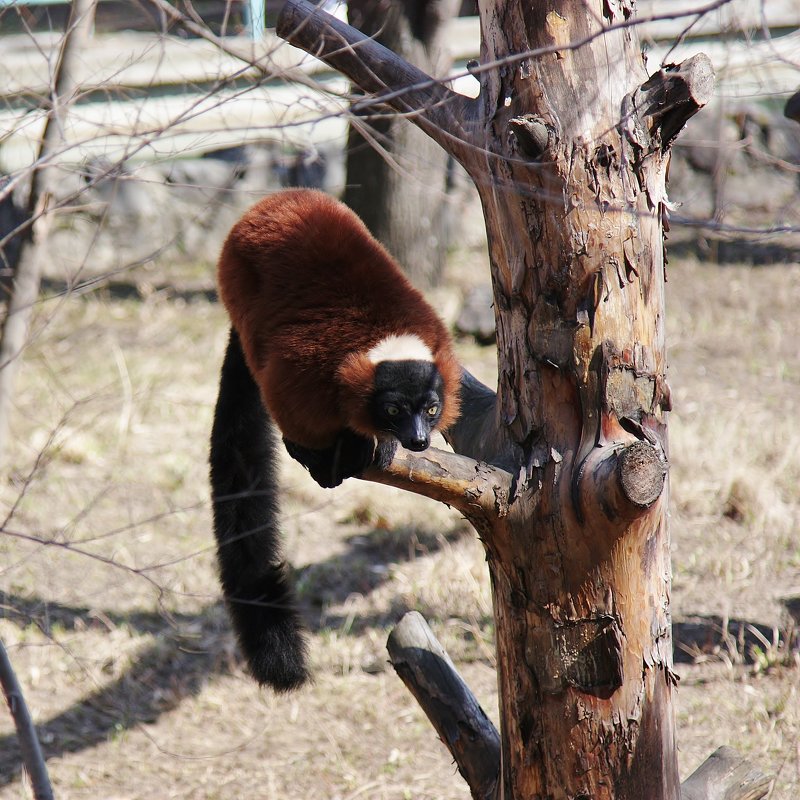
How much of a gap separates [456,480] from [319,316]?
64 cm

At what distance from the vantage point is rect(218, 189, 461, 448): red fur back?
8.41 ft

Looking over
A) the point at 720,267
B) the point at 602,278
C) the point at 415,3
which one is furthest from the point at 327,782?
the point at 720,267

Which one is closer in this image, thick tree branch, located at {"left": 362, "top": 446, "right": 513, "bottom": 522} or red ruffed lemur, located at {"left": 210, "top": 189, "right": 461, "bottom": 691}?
thick tree branch, located at {"left": 362, "top": 446, "right": 513, "bottom": 522}

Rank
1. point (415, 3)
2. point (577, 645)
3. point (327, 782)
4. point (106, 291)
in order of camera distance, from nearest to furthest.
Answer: point (577, 645) < point (327, 782) < point (415, 3) < point (106, 291)

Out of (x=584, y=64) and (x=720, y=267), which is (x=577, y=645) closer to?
(x=584, y=64)

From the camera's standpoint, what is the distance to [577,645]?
7.94 feet

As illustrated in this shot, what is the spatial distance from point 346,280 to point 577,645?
1150 mm

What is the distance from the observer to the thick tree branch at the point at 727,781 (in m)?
2.81

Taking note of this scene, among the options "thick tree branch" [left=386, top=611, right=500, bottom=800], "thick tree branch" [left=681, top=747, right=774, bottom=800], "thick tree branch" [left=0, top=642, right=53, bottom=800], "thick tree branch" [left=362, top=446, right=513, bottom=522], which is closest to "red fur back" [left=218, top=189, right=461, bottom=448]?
"thick tree branch" [left=362, top=446, right=513, bottom=522]

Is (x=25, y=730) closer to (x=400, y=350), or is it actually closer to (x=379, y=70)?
(x=400, y=350)

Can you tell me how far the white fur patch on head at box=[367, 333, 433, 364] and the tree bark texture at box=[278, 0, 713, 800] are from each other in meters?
0.21

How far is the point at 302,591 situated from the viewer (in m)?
4.86

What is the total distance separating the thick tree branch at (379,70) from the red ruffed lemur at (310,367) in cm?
41

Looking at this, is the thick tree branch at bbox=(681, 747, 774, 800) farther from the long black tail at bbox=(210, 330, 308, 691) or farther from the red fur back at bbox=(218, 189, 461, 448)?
the red fur back at bbox=(218, 189, 461, 448)
